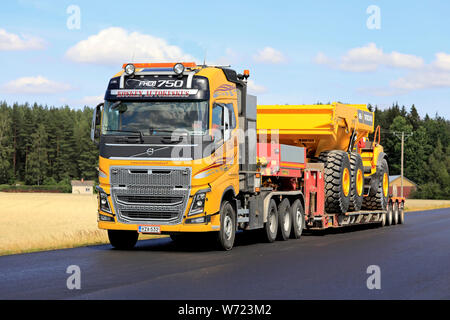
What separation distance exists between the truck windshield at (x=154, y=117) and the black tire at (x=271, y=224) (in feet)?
14.3

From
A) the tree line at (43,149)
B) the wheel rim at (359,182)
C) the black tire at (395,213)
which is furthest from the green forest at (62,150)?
the wheel rim at (359,182)

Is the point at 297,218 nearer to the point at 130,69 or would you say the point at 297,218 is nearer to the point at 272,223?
the point at 272,223

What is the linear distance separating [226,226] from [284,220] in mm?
3824

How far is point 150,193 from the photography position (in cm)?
1531

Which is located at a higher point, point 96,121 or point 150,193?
point 96,121

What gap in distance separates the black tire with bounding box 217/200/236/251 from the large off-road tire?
434 inches

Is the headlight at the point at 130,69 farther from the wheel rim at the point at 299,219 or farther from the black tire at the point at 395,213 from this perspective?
the black tire at the point at 395,213

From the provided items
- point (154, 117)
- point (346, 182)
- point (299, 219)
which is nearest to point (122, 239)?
point (154, 117)

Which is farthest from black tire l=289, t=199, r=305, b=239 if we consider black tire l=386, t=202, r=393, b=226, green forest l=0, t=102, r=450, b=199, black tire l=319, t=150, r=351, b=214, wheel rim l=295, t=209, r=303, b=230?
green forest l=0, t=102, r=450, b=199

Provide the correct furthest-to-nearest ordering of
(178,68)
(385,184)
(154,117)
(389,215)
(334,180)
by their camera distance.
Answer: (389,215) → (385,184) → (334,180) → (178,68) → (154,117)

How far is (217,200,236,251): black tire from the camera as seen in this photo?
1586cm

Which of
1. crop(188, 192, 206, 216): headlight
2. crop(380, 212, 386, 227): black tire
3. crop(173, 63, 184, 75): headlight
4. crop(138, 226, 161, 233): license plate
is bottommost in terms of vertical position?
crop(380, 212, 386, 227): black tire

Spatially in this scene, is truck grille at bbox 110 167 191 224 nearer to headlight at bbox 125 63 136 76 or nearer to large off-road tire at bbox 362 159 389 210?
headlight at bbox 125 63 136 76
